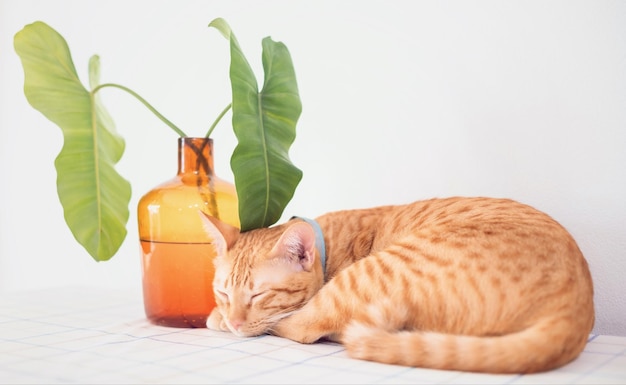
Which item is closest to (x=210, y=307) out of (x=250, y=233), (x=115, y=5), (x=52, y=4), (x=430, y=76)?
(x=250, y=233)

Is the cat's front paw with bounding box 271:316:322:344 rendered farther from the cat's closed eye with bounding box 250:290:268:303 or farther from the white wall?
the white wall

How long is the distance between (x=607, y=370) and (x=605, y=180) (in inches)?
23.6

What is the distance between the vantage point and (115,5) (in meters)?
2.65

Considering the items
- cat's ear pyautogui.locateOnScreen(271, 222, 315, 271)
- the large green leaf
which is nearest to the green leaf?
the large green leaf

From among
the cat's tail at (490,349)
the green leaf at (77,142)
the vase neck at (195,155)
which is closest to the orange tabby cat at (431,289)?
the cat's tail at (490,349)

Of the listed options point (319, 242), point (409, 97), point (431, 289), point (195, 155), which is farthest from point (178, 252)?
point (409, 97)

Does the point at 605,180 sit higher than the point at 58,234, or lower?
higher

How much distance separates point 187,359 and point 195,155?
0.63m

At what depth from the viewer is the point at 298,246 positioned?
4.91 feet

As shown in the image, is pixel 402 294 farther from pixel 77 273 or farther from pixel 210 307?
pixel 77 273

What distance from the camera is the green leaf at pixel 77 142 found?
1565 millimetres

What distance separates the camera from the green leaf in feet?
5.14

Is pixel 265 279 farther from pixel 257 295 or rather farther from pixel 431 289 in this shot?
pixel 431 289

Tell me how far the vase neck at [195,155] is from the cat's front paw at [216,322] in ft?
1.26
